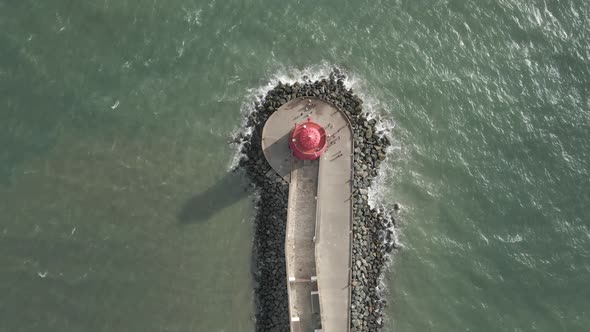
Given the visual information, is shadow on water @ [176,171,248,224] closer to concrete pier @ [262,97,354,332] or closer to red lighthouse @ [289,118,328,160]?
concrete pier @ [262,97,354,332]

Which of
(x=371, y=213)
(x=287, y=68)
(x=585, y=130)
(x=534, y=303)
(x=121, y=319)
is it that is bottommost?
(x=121, y=319)

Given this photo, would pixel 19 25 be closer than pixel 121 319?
No

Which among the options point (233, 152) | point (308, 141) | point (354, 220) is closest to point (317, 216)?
point (354, 220)

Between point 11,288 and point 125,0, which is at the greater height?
point 125,0

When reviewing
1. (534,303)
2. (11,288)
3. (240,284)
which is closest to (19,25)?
(11,288)

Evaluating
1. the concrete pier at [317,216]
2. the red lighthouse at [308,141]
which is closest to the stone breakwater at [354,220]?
the concrete pier at [317,216]

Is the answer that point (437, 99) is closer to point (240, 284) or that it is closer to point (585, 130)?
point (585, 130)
